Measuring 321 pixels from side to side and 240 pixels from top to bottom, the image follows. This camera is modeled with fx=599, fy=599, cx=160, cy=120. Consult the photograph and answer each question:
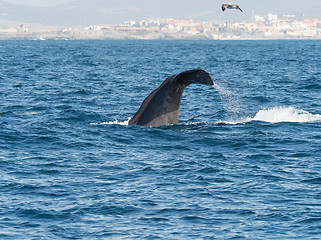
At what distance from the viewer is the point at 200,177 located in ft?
48.1

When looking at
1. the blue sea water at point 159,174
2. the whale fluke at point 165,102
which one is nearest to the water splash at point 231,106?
the blue sea water at point 159,174

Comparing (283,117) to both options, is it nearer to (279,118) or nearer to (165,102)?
(279,118)

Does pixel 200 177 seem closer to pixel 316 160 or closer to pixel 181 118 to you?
pixel 316 160

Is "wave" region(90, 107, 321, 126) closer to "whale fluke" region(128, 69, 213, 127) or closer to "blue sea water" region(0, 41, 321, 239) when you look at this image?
"blue sea water" region(0, 41, 321, 239)

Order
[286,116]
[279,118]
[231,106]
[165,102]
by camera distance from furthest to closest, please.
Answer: [231,106] → [286,116] → [279,118] → [165,102]

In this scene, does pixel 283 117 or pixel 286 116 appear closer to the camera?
pixel 283 117

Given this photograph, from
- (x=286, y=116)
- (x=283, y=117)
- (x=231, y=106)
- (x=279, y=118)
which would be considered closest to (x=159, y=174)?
(x=279, y=118)

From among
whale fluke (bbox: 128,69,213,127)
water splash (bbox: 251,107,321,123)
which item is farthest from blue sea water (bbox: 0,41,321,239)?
whale fluke (bbox: 128,69,213,127)

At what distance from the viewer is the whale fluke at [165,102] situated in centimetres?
1686

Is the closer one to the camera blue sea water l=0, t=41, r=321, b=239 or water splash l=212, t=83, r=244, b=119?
blue sea water l=0, t=41, r=321, b=239

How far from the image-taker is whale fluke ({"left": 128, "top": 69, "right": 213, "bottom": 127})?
16.9m

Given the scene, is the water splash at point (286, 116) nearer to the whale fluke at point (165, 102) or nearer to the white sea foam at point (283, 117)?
the white sea foam at point (283, 117)

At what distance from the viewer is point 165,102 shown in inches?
701

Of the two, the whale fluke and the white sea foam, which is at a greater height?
the whale fluke
